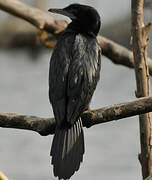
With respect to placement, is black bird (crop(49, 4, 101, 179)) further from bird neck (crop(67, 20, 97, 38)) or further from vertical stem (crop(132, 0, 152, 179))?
vertical stem (crop(132, 0, 152, 179))

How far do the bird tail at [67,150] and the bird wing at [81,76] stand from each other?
0.29 ft

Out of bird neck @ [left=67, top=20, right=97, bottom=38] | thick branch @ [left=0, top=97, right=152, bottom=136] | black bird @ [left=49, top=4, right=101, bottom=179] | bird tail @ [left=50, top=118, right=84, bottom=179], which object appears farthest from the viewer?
bird neck @ [left=67, top=20, right=97, bottom=38]

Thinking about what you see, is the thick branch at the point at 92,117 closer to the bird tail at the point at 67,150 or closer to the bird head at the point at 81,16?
the bird tail at the point at 67,150

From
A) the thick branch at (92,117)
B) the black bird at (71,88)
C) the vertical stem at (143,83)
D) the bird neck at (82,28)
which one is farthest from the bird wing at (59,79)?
the vertical stem at (143,83)

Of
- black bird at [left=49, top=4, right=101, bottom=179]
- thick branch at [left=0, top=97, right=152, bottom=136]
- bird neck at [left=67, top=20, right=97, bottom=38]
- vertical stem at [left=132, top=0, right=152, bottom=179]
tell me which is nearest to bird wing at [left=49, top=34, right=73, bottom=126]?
black bird at [left=49, top=4, right=101, bottom=179]

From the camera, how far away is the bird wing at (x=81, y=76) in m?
4.37

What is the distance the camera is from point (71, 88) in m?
4.44

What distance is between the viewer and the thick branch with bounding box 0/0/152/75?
5309 millimetres

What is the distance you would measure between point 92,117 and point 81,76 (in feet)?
1.52

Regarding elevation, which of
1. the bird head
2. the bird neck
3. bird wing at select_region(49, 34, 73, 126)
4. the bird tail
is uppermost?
the bird head

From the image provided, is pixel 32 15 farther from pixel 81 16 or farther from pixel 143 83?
pixel 143 83

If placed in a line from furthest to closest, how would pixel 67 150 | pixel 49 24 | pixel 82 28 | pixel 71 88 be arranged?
pixel 49 24
pixel 82 28
pixel 71 88
pixel 67 150

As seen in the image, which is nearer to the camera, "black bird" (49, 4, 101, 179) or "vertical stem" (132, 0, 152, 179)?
"black bird" (49, 4, 101, 179)

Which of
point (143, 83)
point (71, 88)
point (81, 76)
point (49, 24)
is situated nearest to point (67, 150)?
point (71, 88)
